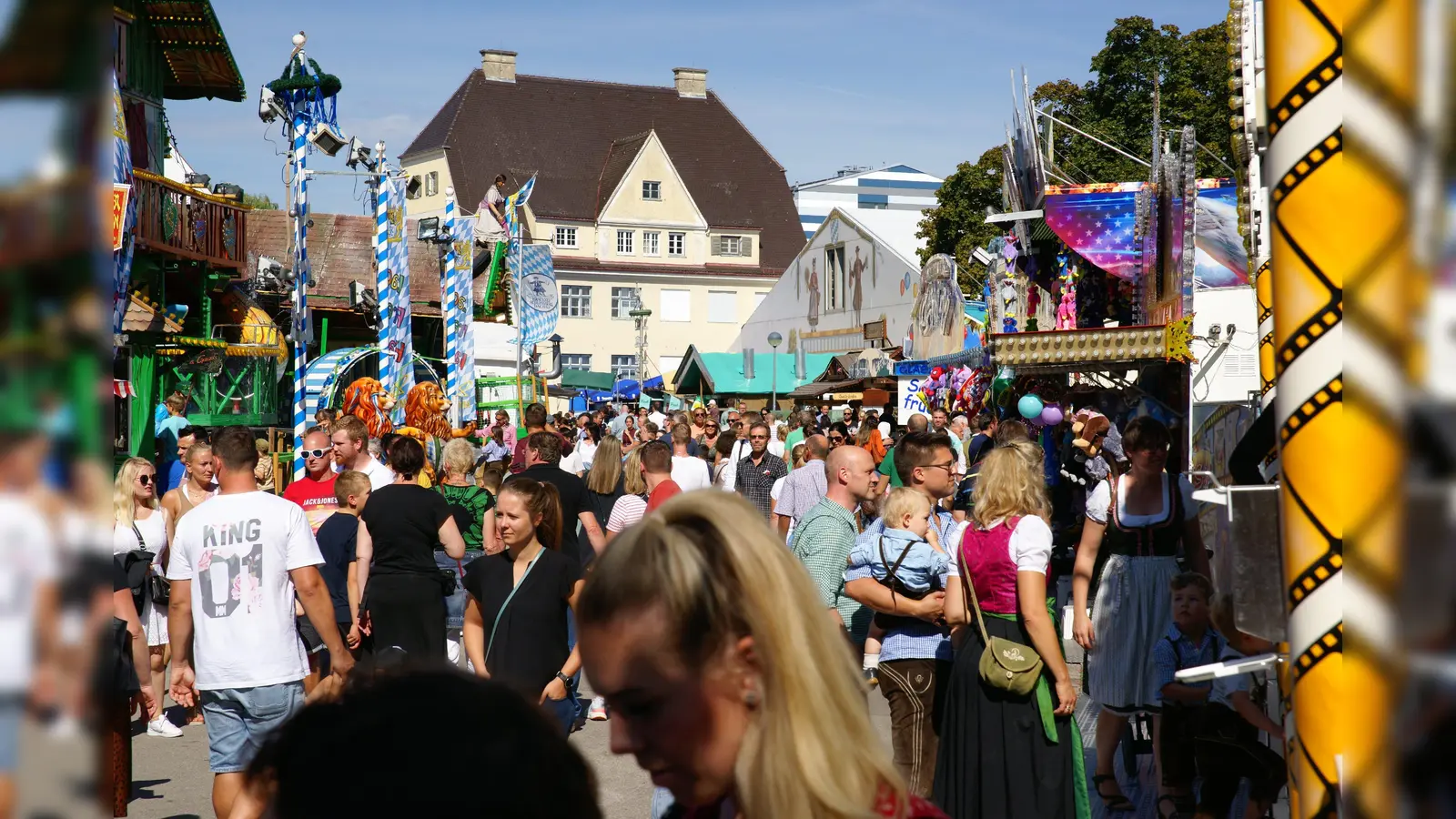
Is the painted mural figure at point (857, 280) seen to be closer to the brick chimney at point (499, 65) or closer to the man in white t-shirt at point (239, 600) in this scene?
the brick chimney at point (499, 65)

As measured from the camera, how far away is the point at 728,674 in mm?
1967

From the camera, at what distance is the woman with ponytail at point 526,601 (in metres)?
6.46

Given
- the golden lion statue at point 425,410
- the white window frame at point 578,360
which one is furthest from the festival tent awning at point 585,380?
the golden lion statue at point 425,410

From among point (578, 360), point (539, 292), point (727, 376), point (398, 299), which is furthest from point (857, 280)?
point (398, 299)

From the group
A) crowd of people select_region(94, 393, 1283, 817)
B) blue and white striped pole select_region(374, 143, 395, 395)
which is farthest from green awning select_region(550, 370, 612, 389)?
crowd of people select_region(94, 393, 1283, 817)

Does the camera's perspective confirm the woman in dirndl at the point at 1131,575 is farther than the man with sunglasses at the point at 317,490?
No

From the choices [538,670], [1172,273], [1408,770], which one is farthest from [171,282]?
[1408,770]

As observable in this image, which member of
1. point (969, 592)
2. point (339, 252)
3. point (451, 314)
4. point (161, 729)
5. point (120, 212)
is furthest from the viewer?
point (339, 252)

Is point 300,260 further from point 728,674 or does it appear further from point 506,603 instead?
point 728,674

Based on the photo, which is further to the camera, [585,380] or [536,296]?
[585,380]

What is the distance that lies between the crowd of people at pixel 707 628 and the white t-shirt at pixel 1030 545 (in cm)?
1

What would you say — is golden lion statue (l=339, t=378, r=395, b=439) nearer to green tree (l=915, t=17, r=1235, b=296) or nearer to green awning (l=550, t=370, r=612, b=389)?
green tree (l=915, t=17, r=1235, b=296)

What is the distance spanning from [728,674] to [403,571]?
→ 20.0ft

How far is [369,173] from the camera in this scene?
1719 centimetres
